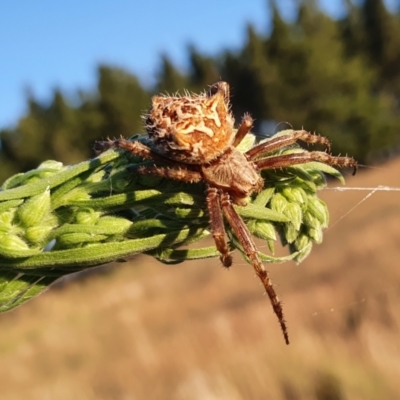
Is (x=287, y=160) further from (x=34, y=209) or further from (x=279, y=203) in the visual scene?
(x=34, y=209)

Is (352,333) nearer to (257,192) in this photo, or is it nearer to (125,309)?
(257,192)

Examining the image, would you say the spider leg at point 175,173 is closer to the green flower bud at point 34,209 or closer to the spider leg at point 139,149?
the spider leg at point 139,149

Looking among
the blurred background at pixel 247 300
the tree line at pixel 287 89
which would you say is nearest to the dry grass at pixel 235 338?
the blurred background at pixel 247 300

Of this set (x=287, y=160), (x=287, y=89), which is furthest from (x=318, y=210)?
(x=287, y=89)

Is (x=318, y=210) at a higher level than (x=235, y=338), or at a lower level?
higher

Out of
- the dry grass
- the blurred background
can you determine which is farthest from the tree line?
the dry grass

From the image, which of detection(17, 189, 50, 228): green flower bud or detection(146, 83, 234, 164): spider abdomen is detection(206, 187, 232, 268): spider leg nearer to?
detection(146, 83, 234, 164): spider abdomen

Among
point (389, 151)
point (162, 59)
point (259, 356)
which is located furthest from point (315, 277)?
point (162, 59)

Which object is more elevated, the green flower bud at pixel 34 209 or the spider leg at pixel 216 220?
the green flower bud at pixel 34 209
